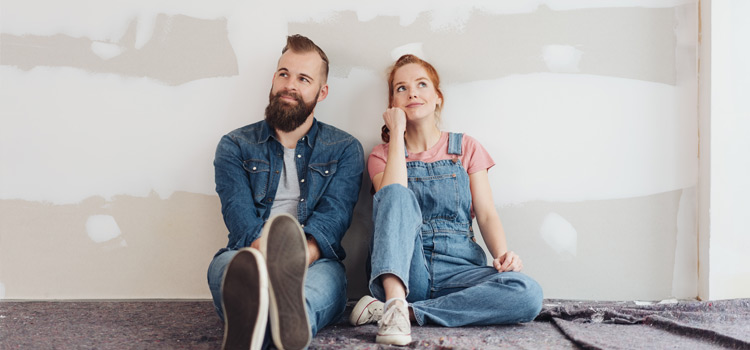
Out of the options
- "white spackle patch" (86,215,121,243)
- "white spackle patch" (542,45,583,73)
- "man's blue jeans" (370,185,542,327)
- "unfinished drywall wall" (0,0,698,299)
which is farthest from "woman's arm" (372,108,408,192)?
"white spackle patch" (86,215,121,243)

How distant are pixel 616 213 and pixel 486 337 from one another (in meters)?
0.98

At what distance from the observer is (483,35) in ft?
7.76

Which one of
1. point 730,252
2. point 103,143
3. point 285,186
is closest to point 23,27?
point 103,143

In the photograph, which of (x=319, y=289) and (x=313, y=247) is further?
(x=313, y=247)

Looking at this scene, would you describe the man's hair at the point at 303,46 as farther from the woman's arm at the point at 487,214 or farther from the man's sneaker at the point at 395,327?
the man's sneaker at the point at 395,327

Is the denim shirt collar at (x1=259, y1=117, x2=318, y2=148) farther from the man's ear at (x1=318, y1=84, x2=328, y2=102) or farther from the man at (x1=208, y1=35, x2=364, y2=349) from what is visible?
the man's ear at (x1=318, y1=84, x2=328, y2=102)

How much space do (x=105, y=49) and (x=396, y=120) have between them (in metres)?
1.31

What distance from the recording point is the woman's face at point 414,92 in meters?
2.18

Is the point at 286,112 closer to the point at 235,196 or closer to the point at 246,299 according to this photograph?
the point at 235,196

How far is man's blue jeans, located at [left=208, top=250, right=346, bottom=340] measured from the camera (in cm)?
169

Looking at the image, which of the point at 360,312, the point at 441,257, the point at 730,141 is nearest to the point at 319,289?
the point at 360,312

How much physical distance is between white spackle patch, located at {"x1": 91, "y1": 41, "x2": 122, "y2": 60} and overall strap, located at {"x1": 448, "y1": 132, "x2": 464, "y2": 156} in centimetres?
145

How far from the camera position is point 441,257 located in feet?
6.59

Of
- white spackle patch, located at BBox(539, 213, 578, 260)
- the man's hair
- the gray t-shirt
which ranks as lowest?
white spackle patch, located at BBox(539, 213, 578, 260)
